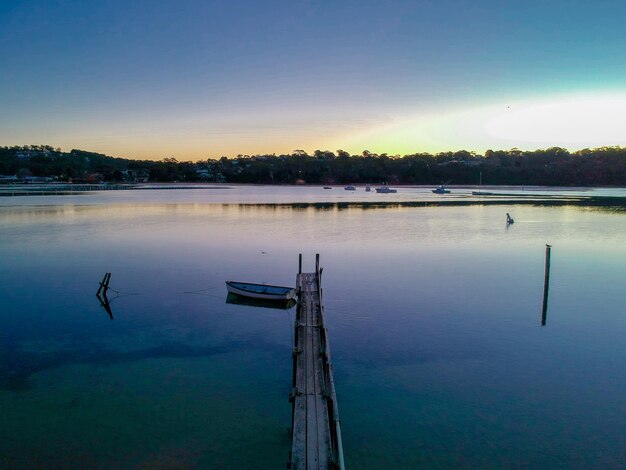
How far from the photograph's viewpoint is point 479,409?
340 inches

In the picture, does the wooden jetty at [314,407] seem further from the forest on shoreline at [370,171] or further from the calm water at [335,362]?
the forest on shoreline at [370,171]

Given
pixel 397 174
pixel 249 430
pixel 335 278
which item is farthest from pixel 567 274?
pixel 397 174

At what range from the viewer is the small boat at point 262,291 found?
14741mm

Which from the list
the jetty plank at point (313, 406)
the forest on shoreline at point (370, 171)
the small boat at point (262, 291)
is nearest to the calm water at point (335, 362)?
the small boat at point (262, 291)

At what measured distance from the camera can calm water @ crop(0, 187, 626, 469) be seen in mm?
7520

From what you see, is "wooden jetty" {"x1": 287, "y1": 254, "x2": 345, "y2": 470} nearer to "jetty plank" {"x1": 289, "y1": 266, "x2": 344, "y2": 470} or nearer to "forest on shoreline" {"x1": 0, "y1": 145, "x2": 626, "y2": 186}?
"jetty plank" {"x1": 289, "y1": 266, "x2": 344, "y2": 470}

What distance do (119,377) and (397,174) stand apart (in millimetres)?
148154

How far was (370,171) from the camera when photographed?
152m

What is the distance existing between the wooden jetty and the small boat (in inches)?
155

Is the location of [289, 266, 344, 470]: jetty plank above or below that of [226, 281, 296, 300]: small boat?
above

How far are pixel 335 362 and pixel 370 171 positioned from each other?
475ft

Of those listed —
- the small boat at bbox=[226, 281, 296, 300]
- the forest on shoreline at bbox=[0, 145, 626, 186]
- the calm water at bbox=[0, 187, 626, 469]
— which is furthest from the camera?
the forest on shoreline at bbox=[0, 145, 626, 186]

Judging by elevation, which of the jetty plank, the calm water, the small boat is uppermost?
the jetty plank

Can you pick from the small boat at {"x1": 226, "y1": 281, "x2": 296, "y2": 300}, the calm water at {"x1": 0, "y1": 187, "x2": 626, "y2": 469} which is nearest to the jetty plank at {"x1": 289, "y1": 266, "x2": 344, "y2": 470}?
the calm water at {"x1": 0, "y1": 187, "x2": 626, "y2": 469}
